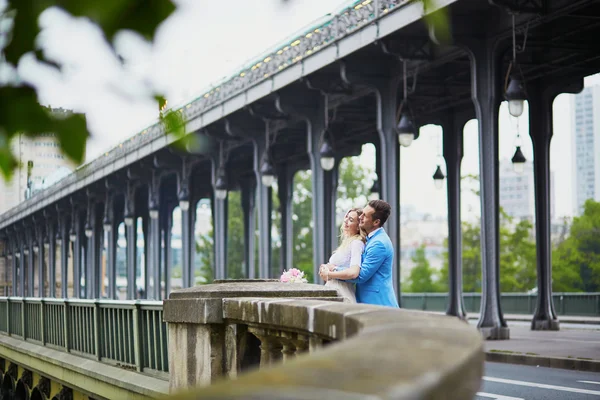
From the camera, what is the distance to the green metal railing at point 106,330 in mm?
10625

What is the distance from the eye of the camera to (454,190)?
36.8 meters

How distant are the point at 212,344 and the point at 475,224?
7765 cm

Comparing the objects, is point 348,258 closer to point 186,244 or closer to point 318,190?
point 318,190

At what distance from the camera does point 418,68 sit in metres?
29.6

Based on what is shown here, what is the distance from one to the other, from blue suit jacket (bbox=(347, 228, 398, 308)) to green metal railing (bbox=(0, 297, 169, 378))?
206 cm

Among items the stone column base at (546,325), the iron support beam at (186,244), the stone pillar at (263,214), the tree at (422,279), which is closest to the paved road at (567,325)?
the stone column base at (546,325)

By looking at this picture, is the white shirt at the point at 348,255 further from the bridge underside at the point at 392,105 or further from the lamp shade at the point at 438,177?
the lamp shade at the point at 438,177

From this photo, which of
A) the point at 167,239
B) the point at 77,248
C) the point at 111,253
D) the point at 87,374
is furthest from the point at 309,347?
the point at 77,248

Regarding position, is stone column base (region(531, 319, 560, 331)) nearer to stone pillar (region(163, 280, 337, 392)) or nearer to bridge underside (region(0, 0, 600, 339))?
bridge underside (region(0, 0, 600, 339))

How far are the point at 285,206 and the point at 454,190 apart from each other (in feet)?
56.9

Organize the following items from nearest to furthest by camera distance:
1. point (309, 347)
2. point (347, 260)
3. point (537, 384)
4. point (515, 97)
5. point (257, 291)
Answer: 1. point (309, 347)
2. point (257, 291)
3. point (347, 260)
4. point (537, 384)
5. point (515, 97)

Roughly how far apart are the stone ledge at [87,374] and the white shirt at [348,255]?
1709mm

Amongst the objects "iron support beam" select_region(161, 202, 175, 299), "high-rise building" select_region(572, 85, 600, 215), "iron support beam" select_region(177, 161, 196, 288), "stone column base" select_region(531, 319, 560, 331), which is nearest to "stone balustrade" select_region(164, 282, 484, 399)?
"stone column base" select_region(531, 319, 560, 331)

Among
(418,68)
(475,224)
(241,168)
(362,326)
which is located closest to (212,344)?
(362,326)
